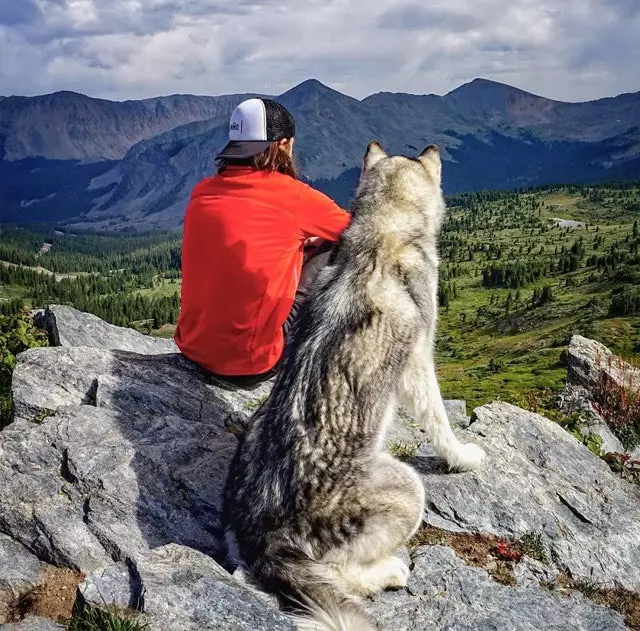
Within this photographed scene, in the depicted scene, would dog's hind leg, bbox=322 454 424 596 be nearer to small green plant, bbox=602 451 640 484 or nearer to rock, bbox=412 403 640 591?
rock, bbox=412 403 640 591

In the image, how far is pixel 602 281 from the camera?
6614 inches

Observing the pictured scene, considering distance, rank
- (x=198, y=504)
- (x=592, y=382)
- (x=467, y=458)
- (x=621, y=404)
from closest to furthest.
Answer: (x=198, y=504) → (x=467, y=458) → (x=621, y=404) → (x=592, y=382)

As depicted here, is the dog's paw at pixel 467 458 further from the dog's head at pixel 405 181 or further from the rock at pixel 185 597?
the rock at pixel 185 597

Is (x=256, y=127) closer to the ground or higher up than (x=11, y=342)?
higher up

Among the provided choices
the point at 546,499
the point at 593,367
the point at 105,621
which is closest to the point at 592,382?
the point at 593,367

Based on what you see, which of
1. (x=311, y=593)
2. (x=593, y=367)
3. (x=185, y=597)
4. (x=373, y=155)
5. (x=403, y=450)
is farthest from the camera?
(x=593, y=367)

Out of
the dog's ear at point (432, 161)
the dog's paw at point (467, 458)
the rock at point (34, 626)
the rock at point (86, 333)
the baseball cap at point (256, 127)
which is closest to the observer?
the rock at point (34, 626)

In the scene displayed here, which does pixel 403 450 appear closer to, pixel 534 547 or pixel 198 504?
pixel 534 547

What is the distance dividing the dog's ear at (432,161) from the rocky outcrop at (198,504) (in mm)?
5008

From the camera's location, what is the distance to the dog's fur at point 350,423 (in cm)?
752

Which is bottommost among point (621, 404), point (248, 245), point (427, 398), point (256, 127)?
point (621, 404)

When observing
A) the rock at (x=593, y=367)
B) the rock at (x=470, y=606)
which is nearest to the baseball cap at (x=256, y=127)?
the rock at (x=470, y=606)

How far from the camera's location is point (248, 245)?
10.4 metres

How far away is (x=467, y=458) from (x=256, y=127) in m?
6.54
